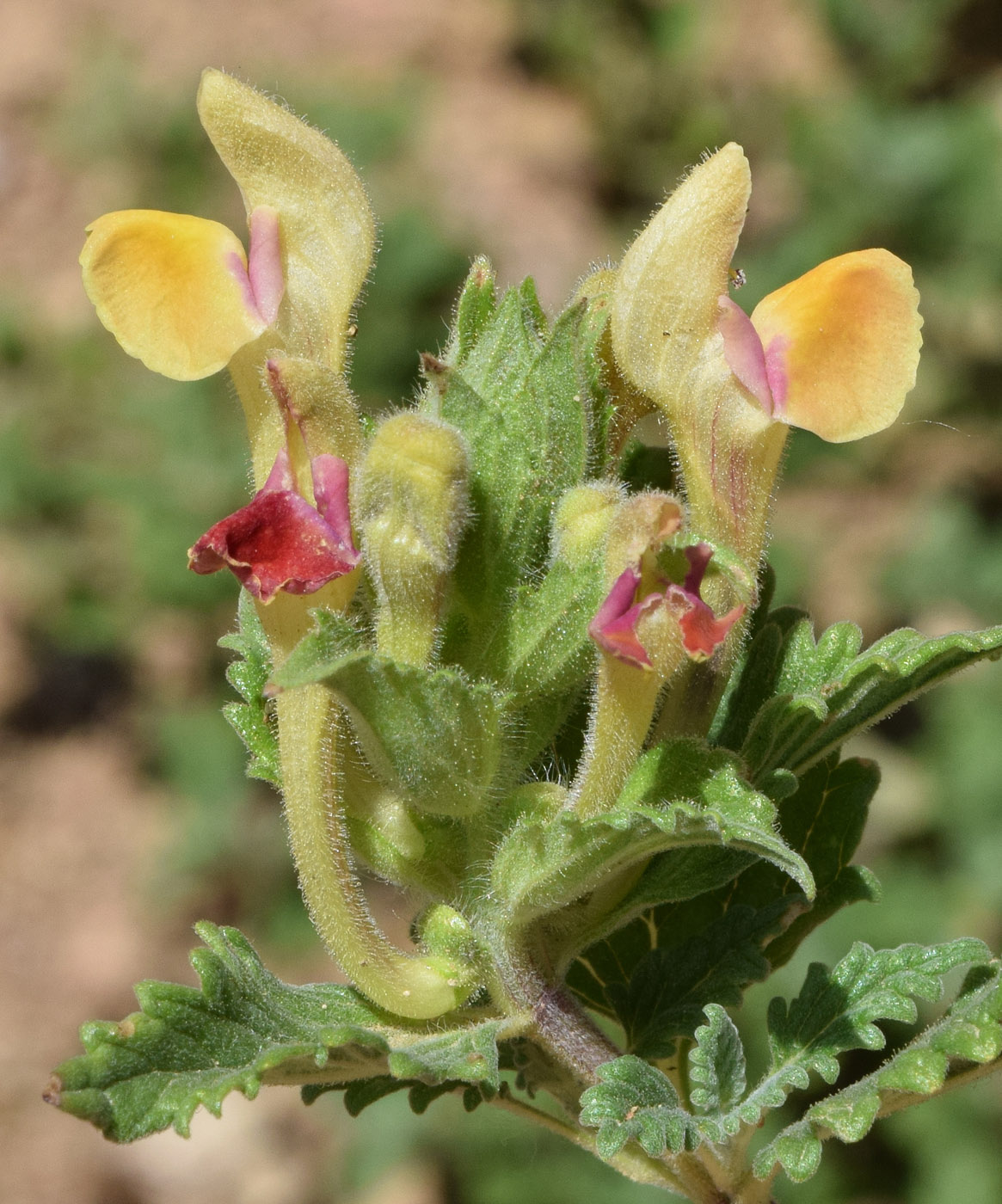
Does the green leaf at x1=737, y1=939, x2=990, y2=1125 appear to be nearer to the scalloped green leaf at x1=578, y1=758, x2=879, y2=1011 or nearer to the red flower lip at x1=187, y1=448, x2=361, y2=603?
the scalloped green leaf at x1=578, y1=758, x2=879, y2=1011

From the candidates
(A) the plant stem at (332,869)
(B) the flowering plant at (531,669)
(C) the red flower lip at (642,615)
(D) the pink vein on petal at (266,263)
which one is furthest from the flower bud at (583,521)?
(D) the pink vein on petal at (266,263)

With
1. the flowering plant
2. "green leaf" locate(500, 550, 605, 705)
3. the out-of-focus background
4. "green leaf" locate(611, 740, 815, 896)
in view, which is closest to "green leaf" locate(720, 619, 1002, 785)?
the flowering plant

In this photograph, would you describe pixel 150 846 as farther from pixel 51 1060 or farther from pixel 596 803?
pixel 596 803

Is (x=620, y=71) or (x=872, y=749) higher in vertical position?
(x=620, y=71)

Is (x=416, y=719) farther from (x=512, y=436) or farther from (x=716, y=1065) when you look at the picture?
(x=716, y=1065)

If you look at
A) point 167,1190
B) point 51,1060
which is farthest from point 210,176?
point 167,1190

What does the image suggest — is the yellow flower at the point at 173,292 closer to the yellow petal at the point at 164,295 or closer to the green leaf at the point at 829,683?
the yellow petal at the point at 164,295
